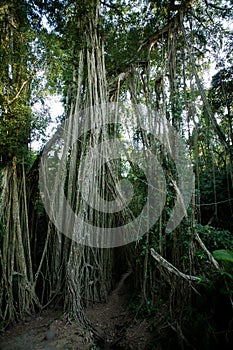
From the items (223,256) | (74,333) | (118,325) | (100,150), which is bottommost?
(118,325)

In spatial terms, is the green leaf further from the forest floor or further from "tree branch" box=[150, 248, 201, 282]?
the forest floor

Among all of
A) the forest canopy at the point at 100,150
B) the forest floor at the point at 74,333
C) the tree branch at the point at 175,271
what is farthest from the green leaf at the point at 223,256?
the forest floor at the point at 74,333

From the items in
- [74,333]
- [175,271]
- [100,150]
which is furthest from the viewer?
[100,150]

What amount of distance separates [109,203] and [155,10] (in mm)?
3846

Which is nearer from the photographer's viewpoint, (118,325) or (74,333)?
(74,333)

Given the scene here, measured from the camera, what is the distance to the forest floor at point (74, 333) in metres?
3.14

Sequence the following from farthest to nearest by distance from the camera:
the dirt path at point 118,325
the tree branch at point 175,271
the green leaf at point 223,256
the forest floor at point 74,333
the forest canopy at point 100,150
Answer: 1. the forest canopy at point 100,150
2. the dirt path at point 118,325
3. the forest floor at point 74,333
4. the tree branch at point 175,271
5. the green leaf at point 223,256

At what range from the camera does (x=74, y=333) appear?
10.7 ft

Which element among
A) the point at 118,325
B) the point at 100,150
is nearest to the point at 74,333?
the point at 118,325

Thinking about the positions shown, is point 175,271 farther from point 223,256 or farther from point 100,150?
point 100,150

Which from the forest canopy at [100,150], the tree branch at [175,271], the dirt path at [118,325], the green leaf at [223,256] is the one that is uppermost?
the forest canopy at [100,150]

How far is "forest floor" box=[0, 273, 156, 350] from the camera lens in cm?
314

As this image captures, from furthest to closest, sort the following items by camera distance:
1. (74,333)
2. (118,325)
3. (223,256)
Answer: (118,325) → (74,333) → (223,256)

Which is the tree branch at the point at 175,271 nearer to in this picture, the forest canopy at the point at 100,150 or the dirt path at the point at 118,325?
the forest canopy at the point at 100,150
